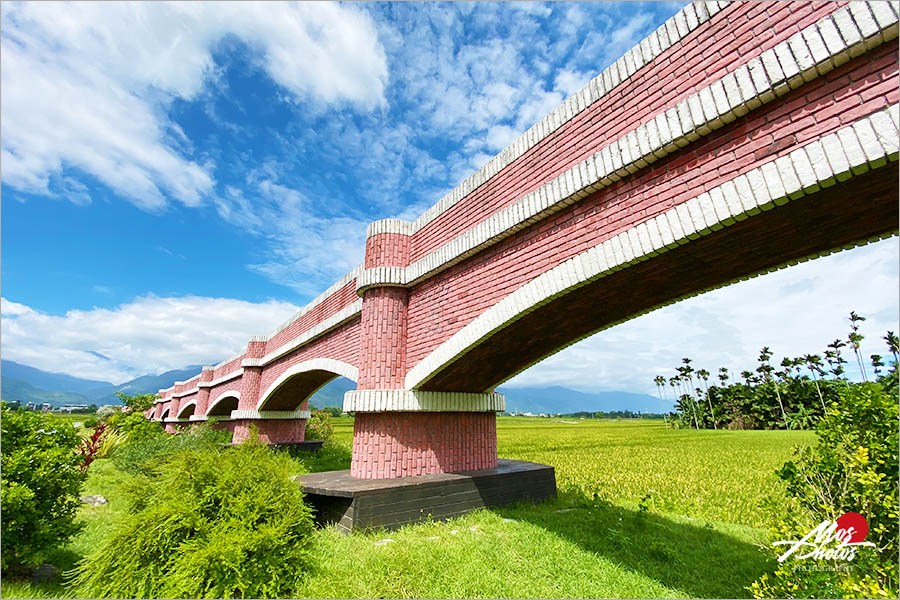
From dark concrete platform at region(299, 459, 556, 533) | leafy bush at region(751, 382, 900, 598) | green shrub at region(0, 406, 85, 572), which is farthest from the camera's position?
dark concrete platform at region(299, 459, 556, 533)

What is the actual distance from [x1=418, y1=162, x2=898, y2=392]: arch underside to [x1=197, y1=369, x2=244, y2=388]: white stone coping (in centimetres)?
1664

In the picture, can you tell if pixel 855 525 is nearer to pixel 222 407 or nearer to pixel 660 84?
pixel 660 84

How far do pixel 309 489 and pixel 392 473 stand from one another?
140 centimetres

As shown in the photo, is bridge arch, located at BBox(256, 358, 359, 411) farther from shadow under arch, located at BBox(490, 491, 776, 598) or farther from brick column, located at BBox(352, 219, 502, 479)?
shadow under arch, located at BBox(490, 491, 776, 598)

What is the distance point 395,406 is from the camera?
7625mm

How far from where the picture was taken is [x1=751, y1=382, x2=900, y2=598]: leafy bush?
11.6 feet

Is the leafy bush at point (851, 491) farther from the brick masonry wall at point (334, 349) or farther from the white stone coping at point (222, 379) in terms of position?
the white stone coping at point (222, 379)

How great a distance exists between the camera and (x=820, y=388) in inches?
2105

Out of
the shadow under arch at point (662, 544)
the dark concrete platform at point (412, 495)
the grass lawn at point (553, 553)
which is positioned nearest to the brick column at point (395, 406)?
the dark concrete platform at point (412, 495)

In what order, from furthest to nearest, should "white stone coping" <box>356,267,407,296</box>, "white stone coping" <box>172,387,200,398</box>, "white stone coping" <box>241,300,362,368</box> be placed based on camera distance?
"white stone coping" <box>172,387,200,398</box> < "white stone coping" <box>241,300,362,368</box> < "white stone coping" <box>356,267,407,296</box>

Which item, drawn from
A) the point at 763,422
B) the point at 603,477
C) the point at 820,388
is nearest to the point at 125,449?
the point at 603,477

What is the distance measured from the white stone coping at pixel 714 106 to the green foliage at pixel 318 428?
62.2 ft

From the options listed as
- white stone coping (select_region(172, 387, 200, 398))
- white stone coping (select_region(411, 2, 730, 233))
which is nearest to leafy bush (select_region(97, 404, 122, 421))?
white stone coping (select_region(172, 387, 200, 398))

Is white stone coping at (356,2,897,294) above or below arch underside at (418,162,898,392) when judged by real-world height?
above
